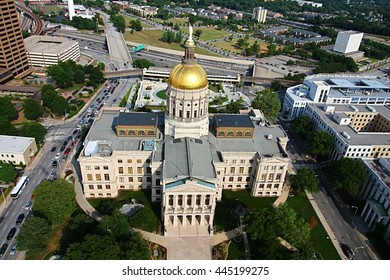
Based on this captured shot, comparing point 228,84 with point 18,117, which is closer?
point 18,117

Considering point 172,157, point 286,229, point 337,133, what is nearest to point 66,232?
point 172,157

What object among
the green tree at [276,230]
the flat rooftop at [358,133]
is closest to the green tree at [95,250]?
the green tree at [276,230]

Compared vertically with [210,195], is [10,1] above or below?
above

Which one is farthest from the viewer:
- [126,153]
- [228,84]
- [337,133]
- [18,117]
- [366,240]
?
[228,84]

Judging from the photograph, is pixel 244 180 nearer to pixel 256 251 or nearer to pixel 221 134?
pixel 221 134

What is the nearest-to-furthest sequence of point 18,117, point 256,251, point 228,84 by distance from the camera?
1. point 256,251
2. point 18,117
3. point 228,84

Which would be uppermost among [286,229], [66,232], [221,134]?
[221,134]

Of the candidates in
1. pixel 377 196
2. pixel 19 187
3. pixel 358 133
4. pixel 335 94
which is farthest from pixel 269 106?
pixel 19 187

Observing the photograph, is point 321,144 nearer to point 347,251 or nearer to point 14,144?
point 347,251
